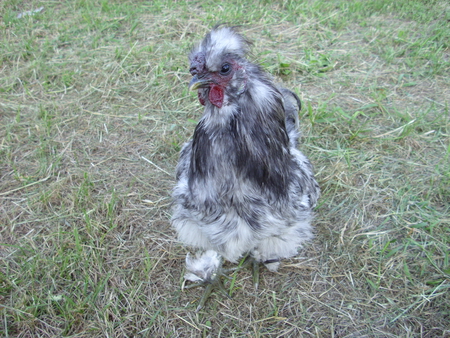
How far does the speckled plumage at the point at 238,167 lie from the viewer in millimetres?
1865

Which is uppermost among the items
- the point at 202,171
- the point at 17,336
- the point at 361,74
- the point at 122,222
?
the point at 202,171

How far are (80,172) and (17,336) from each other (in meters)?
1.56

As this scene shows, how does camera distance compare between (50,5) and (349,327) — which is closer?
(349,327)

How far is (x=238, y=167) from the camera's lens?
1.99 metres

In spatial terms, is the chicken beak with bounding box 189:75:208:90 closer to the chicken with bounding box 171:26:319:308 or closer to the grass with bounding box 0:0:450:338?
the chicken with bounding box 171:26:319:308

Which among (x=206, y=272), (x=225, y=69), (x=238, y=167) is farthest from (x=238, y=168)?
(x=206, y=272)

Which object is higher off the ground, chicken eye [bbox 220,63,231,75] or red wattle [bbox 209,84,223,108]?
chicken eye [bbox 220,63,231,75]

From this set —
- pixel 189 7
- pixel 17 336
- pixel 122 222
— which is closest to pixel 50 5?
pixel 189 7

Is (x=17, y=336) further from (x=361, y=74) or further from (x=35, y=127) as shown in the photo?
(x=361, y=74)

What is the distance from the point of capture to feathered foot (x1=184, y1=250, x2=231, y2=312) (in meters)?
2.67

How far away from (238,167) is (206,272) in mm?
1099

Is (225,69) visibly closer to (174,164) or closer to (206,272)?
(206,272)

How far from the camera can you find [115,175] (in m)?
3.45

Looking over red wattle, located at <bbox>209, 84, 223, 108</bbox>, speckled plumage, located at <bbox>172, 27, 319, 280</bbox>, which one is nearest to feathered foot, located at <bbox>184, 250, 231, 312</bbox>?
speckled plumage, located at <bbox>172, 27, 319, 280</bbox>
